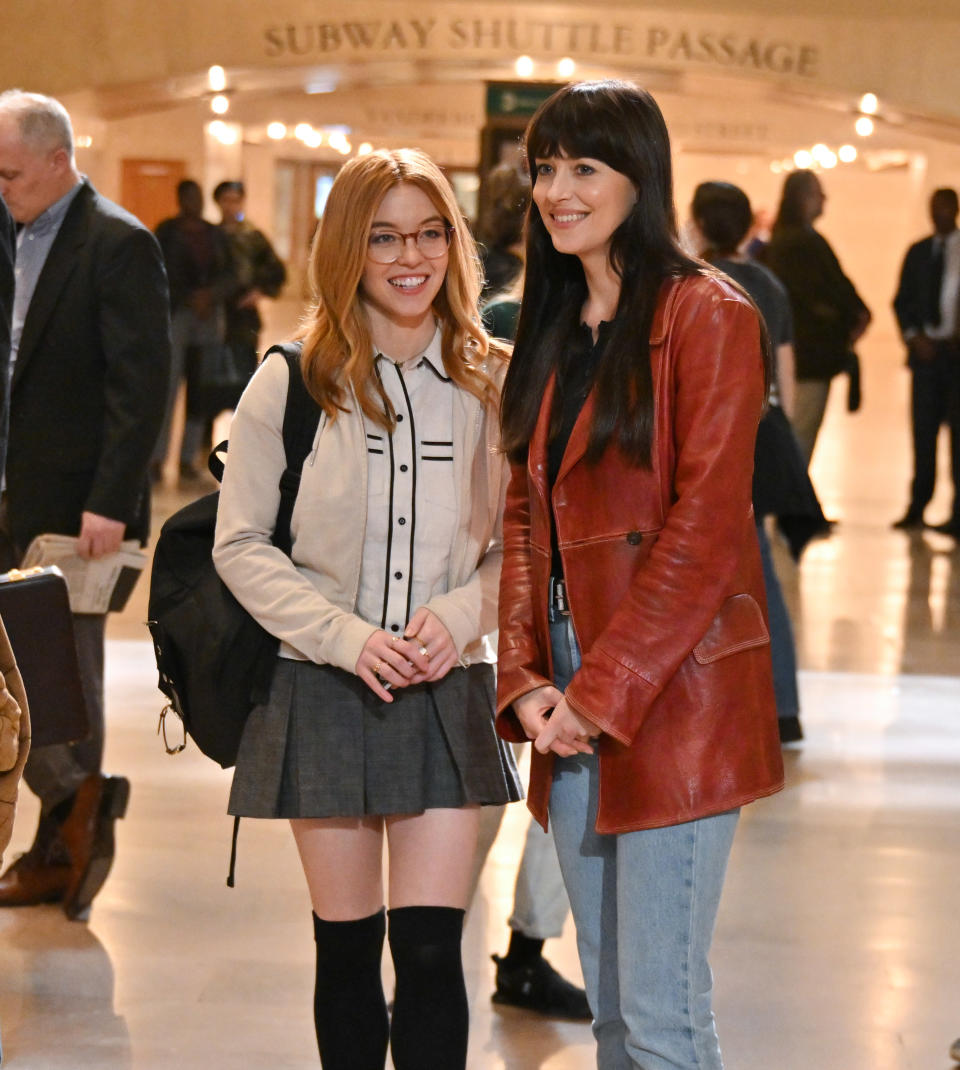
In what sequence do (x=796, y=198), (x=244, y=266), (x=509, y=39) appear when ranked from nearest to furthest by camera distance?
(x=796, y=198)
(x=244, y=266)
(x=509, y=39)

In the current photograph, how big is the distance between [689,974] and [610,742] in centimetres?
30

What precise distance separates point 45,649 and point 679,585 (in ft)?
3.90

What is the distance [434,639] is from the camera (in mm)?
2303

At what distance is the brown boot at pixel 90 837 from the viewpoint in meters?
3.60

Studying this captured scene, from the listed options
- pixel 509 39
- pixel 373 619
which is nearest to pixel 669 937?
pixel 373 619

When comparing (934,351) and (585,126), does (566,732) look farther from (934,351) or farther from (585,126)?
(934,351)

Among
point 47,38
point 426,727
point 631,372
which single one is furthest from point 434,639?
Result: point 47,38

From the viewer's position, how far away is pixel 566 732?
1.98 meters

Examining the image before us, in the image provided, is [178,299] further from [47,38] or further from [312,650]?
[312,650]

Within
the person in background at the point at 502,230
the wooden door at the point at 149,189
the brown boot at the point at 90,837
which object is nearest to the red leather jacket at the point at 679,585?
the person in background at the point at 502,230

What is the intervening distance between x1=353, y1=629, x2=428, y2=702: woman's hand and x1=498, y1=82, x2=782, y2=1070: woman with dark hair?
0.24 meters

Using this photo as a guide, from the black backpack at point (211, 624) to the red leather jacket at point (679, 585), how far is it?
1.52ft

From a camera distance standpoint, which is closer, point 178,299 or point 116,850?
point 116,850

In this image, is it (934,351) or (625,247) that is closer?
(625,247)
